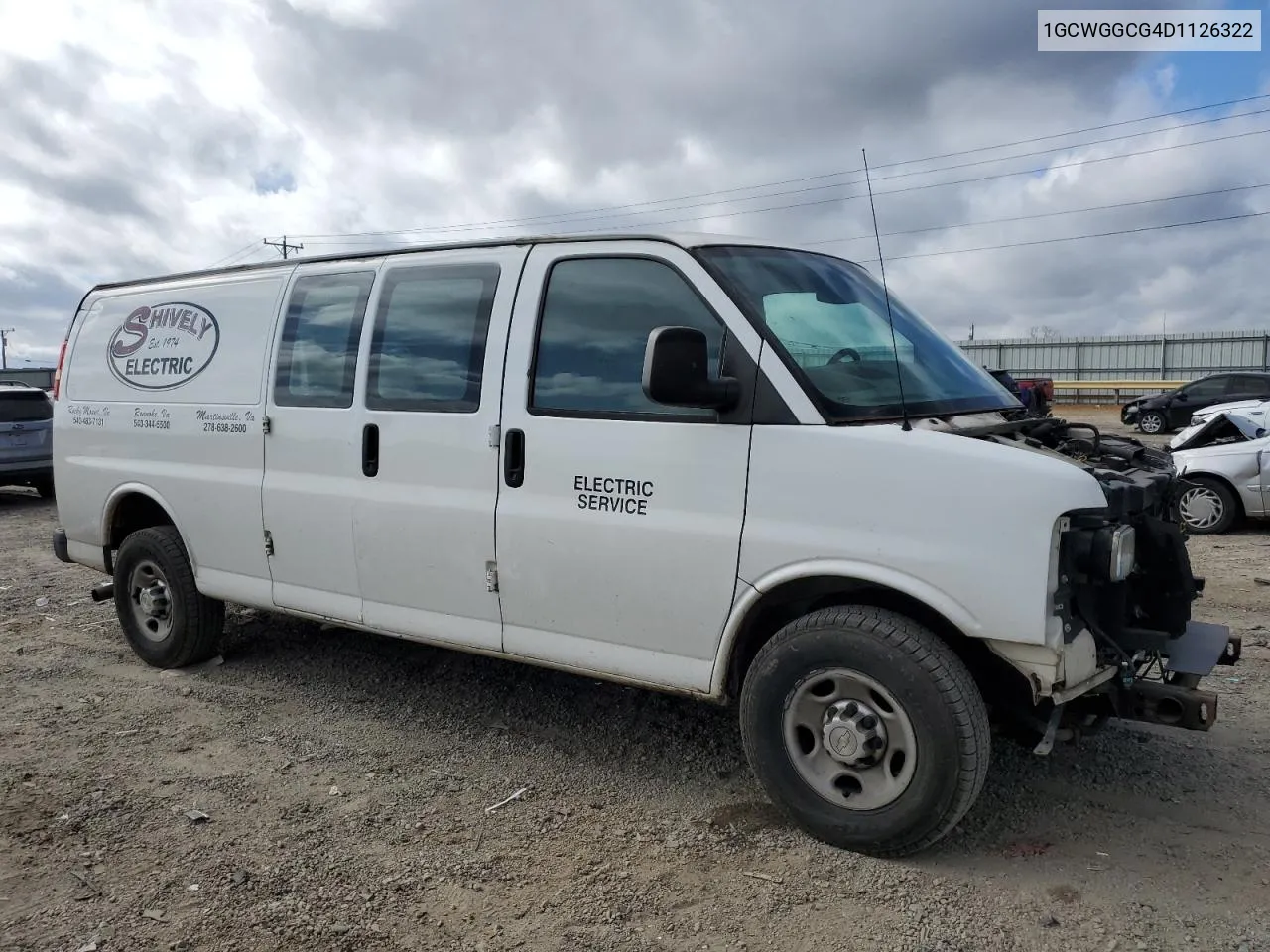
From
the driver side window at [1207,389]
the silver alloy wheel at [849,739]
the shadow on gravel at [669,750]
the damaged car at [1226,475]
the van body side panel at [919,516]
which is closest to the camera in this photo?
the van body side panel at [919,516]

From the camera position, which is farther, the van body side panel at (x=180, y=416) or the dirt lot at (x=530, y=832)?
the van body side panel at (x=180, y=416)

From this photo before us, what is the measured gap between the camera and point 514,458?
413 cm

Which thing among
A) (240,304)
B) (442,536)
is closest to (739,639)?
(442,536)

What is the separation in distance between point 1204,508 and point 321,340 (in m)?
8.67

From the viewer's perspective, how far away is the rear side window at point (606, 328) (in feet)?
12.6

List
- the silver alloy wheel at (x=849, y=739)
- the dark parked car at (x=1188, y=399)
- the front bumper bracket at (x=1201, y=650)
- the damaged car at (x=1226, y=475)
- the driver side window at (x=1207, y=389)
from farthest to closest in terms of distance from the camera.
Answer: the driver side window at (x=1207, y=389)
the dark parked car at (x=1188, y=399)
the damaged car at (x=1226, y=475)
the front bumper bracket at (x=1201, y=650)
the silver alloy wheel at (x=849, y=739)

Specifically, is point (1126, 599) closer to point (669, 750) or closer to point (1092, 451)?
point (1092, 451)

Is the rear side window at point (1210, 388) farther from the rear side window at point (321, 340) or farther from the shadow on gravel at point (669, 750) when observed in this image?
the rear side window at point (321, 340)

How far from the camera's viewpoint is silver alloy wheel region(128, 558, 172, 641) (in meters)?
5.73

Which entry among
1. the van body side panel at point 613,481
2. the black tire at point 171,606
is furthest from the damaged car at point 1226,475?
the black tire at point 171,606

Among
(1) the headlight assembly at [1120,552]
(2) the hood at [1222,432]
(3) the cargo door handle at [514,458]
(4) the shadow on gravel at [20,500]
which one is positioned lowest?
(4) the shadow on gravel at [20,500]

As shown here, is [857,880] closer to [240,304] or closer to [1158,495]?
[1158,495]

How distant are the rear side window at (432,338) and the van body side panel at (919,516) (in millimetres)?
1410

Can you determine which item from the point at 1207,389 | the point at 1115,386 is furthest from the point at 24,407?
the point at 1115,386
